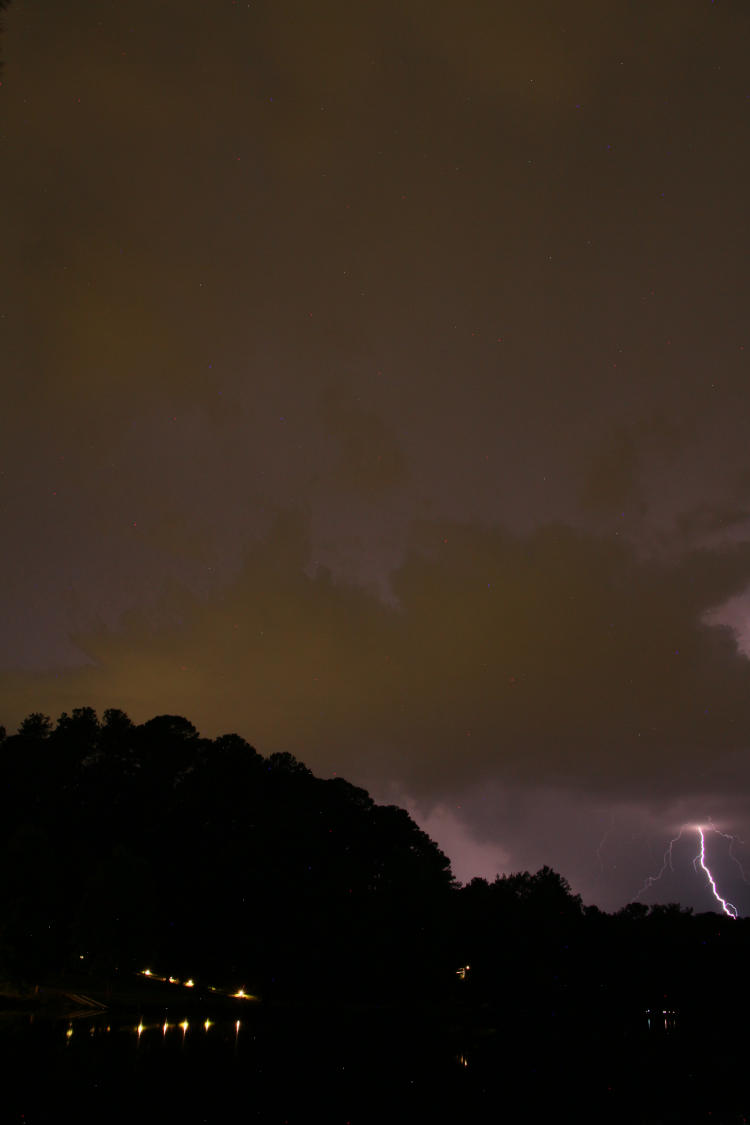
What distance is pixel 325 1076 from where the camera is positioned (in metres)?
34.1

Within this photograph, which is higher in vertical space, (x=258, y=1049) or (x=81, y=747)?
(x=81, y=747)

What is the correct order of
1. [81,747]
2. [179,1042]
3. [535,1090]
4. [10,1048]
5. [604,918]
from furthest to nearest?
[604,918] < [81,747] < [179,1042] < [535,1090] < [10,1048]

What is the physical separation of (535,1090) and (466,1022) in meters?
59.4

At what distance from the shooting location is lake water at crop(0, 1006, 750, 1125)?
23.4 m

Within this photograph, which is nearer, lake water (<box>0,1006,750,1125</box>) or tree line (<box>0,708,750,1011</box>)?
lake water (<box>0,1006,750,1125</box>)

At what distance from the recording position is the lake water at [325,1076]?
76.8 feet

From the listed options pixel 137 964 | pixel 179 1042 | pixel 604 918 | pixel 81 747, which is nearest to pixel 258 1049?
pixel 179 1042

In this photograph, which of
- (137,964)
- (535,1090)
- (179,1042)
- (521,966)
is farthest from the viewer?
(521,966)

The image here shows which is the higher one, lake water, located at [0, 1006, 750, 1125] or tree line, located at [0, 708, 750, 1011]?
tree line, located at [0, 708, 750, 1011]

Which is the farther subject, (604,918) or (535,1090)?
(604,918)

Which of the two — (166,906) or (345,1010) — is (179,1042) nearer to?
(166,906)

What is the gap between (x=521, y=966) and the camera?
349ft

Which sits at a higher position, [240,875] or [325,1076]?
[240,875]

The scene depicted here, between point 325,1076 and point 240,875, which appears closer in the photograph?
point 325,1076
